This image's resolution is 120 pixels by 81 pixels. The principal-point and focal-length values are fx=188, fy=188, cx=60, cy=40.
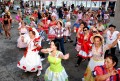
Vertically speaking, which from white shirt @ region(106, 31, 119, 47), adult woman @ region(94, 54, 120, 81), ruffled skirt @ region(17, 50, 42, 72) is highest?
adult woman @ region(94, 54, 120, 81)

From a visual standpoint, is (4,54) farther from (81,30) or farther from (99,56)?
(99,56)

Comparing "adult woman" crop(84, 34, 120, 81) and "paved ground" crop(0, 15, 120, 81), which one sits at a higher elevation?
"adult woman" crop(84, 34, 120, 81)

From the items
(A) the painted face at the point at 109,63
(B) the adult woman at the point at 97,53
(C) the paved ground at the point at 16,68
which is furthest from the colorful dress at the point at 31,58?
(A) the painted face at the point at 109,63

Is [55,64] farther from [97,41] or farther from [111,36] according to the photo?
A: [111,36]

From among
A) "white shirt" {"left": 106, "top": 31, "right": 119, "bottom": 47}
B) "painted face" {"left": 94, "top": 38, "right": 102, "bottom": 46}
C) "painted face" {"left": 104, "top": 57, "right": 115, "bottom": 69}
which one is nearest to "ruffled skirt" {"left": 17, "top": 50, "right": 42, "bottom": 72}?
"painted face" {"left": 94, "top": 38, "right": 102, "bottom": 46}

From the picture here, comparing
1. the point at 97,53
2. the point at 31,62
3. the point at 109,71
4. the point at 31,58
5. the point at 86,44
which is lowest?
the point at 31,62

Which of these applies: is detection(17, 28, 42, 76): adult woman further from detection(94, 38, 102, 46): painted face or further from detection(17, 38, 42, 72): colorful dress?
detection(94, 38, 102, 46): painted face

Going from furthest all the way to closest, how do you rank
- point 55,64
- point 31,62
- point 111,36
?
point 111,36
point 31,62
point 55,64

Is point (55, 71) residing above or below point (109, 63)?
below

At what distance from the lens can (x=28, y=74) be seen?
620 cm

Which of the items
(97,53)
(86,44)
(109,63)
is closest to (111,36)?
(86,44)

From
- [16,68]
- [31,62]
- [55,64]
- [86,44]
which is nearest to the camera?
[55,64]

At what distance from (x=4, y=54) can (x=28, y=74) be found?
2459mm

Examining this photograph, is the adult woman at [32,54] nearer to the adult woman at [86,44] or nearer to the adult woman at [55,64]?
the adult woman at [55,64]
